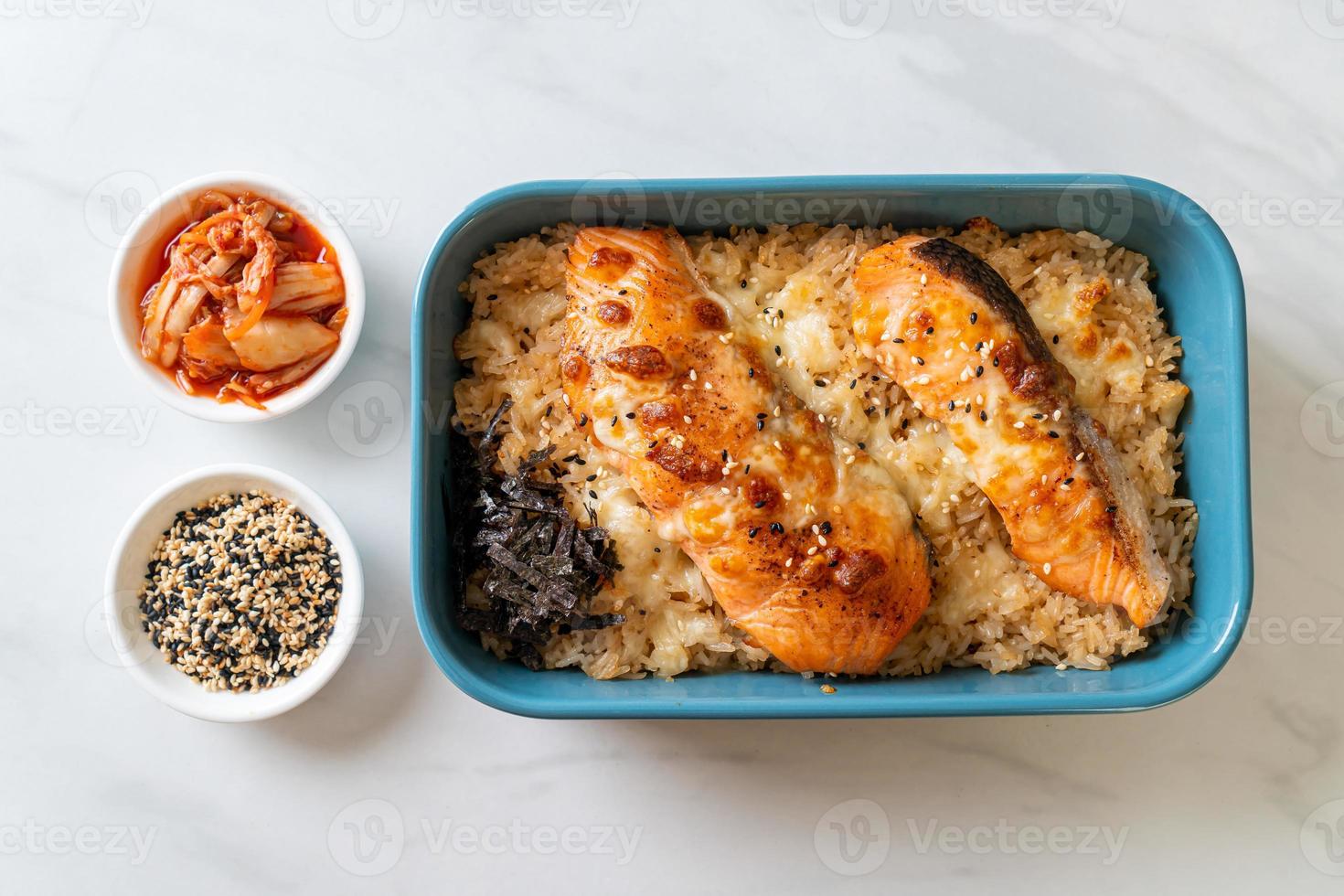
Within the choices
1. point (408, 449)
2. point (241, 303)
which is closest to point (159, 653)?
point (408, 449)

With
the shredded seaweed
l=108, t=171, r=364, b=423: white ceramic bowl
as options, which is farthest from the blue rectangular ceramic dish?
l=108, t=171, r=364, b=423: white ceramic bowl

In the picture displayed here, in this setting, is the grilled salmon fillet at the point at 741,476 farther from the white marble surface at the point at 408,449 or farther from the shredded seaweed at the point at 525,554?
the white marble surface at the point at 408,449

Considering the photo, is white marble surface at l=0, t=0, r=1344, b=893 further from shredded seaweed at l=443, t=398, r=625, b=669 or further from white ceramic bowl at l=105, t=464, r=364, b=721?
shredded seaweed at l=443, t=398, r=625, b=669

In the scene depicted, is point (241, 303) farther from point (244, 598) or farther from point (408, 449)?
point (244, 598)

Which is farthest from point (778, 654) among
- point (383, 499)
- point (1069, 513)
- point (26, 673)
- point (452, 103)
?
point (26, 673)

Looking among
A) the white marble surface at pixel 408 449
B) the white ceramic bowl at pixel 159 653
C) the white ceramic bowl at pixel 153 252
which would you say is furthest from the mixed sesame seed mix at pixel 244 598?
the white ceramic bowl at pixel 153 252

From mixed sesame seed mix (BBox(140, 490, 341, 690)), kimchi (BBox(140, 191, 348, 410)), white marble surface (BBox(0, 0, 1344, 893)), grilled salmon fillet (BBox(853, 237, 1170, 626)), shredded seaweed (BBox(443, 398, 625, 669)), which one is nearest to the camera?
grilled salmon fillet (BBox(853, 237, 1170, 626))

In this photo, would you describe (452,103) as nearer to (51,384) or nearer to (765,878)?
(51,384)

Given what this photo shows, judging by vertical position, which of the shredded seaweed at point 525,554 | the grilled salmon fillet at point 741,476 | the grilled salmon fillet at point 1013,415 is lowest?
the shredded seaweed at point 525,554
